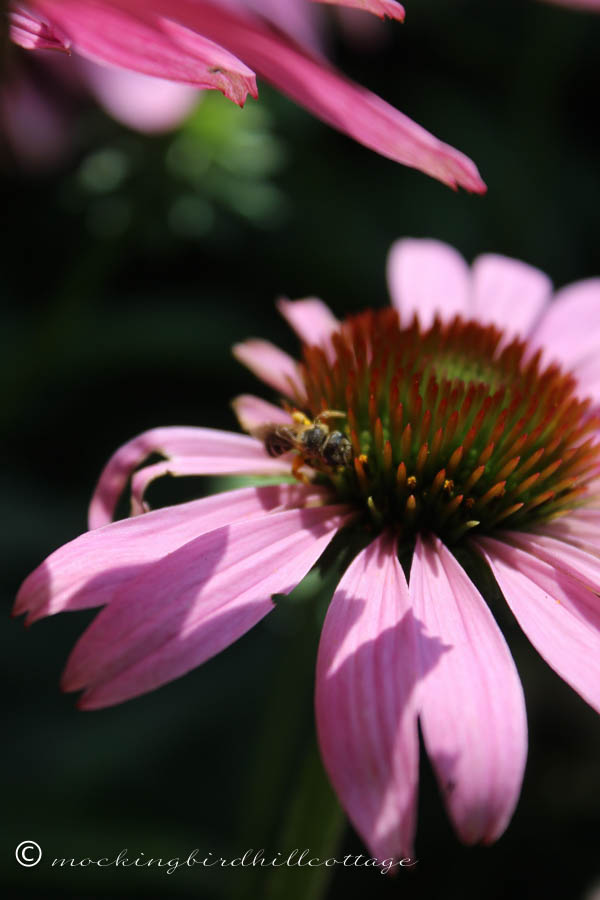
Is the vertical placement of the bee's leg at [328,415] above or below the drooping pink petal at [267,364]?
below

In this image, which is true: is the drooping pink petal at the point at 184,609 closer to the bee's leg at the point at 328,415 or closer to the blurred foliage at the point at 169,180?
the bee's leg at the point at 328,415

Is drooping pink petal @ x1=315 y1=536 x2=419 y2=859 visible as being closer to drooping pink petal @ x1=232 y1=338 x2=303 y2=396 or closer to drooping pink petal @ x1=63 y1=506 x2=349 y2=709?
drooping pink petal @ x1=63 y1=506 x2=349 y2=709

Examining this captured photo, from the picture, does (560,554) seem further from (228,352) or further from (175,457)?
(228,352)

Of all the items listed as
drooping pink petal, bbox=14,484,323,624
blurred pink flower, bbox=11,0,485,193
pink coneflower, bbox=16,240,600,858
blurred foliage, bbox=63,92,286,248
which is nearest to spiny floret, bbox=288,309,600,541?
pink coneflower, bbox=16,240,600,858

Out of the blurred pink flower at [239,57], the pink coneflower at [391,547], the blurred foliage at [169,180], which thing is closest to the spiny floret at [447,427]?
the pink coneflower at [391,547]

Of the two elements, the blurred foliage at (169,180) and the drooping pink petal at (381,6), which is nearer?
the drooping pink petal at (381,6)

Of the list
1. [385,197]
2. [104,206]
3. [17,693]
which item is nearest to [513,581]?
[104,206]
